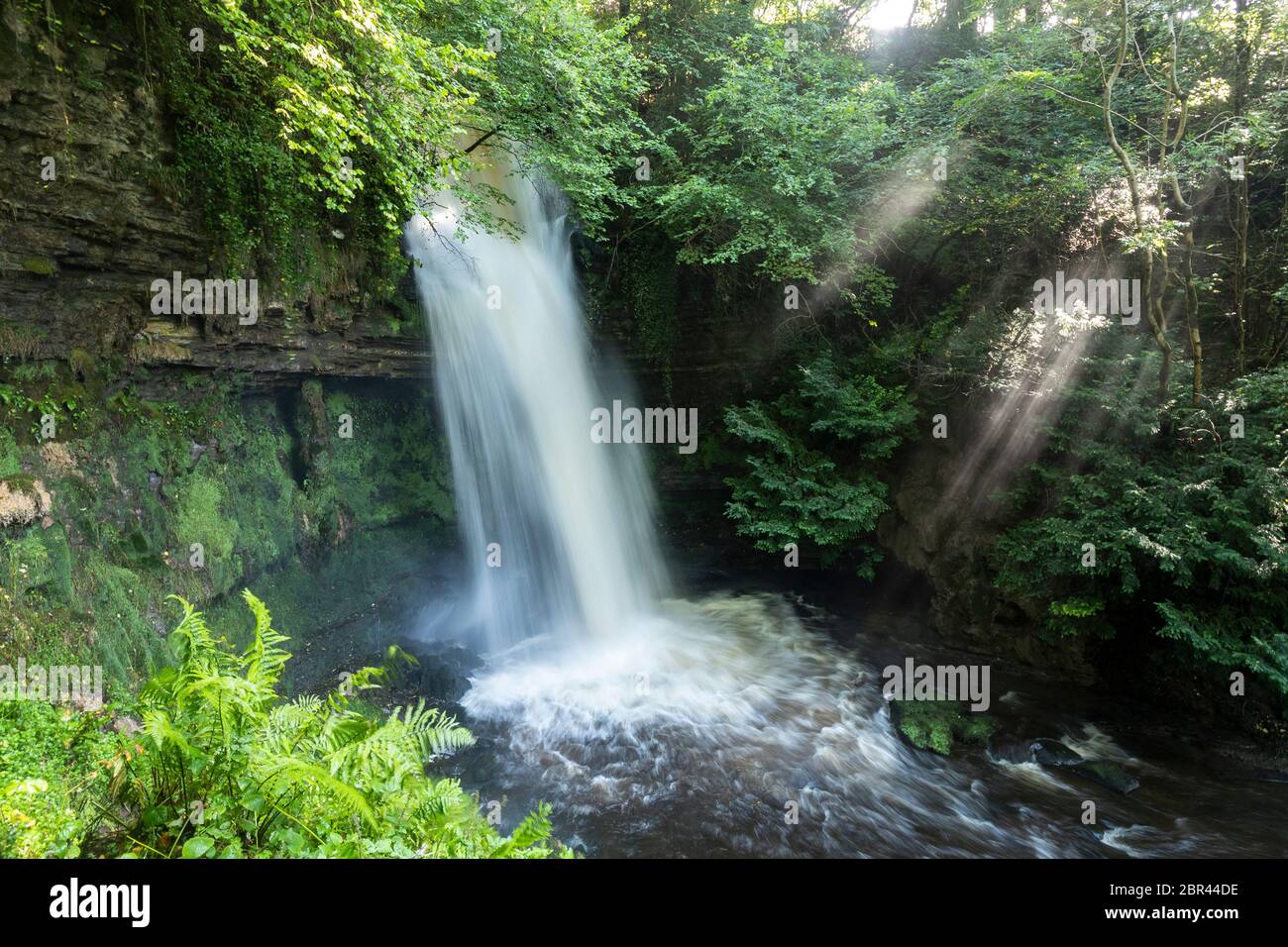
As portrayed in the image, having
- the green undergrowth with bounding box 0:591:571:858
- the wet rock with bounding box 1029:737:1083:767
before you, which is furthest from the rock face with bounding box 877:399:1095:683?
the green undergrowth with bounding box 0:591:571:858

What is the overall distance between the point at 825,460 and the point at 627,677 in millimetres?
5399

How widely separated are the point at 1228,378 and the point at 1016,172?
471 cm

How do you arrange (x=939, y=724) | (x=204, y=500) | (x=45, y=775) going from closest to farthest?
(x=45, y=775), (x=204, y=500), (x=939, y=724)

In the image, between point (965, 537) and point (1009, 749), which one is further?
point (965, 537)

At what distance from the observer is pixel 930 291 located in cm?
1208

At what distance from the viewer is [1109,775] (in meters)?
7.32

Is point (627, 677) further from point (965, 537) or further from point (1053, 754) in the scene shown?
point (965, 537)

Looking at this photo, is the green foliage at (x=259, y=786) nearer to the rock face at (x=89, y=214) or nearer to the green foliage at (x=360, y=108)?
the rock face at (x=89, y=214)

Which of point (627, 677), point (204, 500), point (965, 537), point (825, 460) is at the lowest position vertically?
point (627, 677)

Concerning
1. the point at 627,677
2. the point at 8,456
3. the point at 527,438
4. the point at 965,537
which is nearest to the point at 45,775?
the point at 8,456
